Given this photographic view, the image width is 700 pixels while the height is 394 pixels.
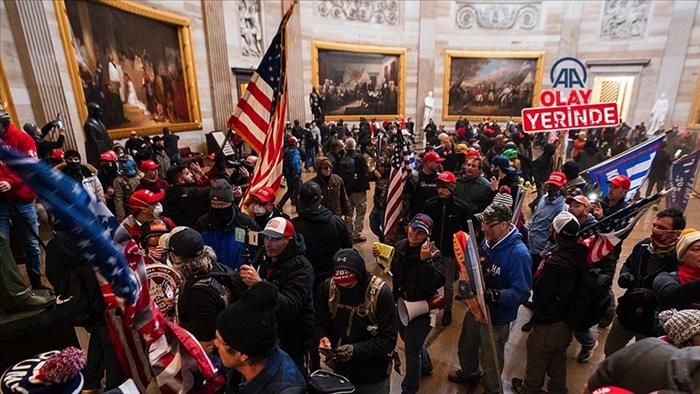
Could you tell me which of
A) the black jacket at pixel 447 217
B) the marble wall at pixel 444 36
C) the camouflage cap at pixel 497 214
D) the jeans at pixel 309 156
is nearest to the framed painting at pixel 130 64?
the marble wall at pixel 444 36

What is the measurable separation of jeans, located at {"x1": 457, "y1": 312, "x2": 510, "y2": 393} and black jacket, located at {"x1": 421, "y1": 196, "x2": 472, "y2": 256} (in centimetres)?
111

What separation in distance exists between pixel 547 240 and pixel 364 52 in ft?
55.4

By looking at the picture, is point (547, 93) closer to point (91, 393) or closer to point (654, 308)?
point (654, 308)

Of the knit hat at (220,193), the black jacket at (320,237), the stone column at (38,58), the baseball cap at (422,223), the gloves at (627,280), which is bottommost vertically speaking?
the gloves at (627,280)

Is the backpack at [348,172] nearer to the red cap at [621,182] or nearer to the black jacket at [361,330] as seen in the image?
the red cap at [621,182]

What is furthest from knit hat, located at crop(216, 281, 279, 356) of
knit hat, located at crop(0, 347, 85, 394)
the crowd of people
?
knit hat, located at crop(0, 347, 85, 394)

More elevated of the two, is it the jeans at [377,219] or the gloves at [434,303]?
the gloves at [434,303]

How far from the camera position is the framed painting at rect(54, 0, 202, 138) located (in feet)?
27.0

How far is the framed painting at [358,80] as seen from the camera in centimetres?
1825

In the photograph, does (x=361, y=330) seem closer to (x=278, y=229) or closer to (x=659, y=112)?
(x=278, y=229)

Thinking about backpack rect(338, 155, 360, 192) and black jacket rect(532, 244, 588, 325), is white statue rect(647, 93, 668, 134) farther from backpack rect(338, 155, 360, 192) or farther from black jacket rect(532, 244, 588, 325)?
black jacket rect(532, 244, 588, 325)

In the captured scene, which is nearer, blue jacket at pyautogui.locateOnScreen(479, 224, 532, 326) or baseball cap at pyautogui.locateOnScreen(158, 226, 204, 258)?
baseball cap at pyautogui.locateOnScreen(158, 226, 204, 258)

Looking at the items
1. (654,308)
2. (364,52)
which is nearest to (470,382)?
(654,308)

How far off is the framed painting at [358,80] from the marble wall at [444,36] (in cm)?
49
